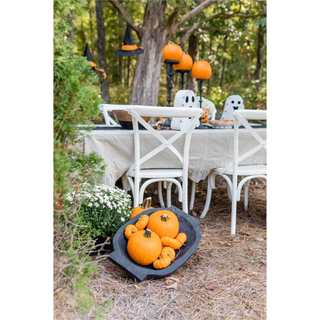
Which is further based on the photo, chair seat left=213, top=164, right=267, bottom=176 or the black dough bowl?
chair seat left=213, top=164, right=267, bottom=176

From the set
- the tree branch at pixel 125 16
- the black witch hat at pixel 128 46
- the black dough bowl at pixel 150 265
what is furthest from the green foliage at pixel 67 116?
the tree branch at pixel 125 16

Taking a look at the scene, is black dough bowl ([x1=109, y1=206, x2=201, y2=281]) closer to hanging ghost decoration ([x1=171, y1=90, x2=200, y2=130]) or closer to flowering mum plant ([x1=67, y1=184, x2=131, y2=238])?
flowering mum plant ([x1=67, y1=184, x2=131, y2=238])

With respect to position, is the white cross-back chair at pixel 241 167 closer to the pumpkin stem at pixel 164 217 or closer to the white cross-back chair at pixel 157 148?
the white cross-back chair at pixel 157 148

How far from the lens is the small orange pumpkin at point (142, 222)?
1.95 m

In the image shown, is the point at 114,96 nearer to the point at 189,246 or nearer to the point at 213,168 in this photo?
the point at 213,168

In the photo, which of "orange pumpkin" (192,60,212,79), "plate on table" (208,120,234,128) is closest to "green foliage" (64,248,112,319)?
"plate on table" (208,120,234,128)

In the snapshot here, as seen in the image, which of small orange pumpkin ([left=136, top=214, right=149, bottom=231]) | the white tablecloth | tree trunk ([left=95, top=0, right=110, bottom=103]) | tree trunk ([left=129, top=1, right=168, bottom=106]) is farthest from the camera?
tree trunk ([left=95, top=0, right=110, bottom=103])

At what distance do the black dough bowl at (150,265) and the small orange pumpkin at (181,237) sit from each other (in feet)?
0.08

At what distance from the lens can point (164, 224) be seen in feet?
6.35

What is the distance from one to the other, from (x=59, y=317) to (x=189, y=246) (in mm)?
873

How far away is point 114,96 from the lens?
9.15m

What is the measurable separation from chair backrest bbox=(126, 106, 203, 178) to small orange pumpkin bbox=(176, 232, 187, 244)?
0.59 meters

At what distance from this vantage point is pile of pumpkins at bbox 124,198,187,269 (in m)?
1.77
